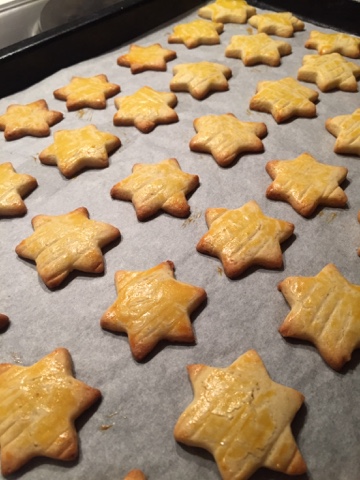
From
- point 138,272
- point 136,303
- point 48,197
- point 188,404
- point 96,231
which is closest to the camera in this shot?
point 188,404

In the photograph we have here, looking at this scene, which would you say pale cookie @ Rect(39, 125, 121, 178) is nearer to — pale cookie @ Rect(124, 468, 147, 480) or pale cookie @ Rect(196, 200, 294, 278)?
pale cookie @ Rect(196, 200, 294, 278)

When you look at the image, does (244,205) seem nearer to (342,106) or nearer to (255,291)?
(255,291)

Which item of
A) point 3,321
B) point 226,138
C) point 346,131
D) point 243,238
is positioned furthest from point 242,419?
point 346,131

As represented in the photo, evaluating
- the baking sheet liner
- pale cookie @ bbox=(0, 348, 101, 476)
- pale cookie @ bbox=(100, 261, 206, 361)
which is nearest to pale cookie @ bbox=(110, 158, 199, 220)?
the baking sheet liner

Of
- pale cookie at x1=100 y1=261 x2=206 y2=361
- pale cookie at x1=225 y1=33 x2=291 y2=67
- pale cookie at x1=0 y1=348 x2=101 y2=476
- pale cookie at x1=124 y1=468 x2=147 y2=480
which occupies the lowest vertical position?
pale cookie at x1=124 y1=468 x2=147 y2=480

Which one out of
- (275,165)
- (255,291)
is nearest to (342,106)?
(275,165)

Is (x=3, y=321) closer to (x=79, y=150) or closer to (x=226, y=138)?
(x=79, y=150)

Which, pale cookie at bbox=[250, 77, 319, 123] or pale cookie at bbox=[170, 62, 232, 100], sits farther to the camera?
pale cookie at bbox=[170, 62, 232, 100]
